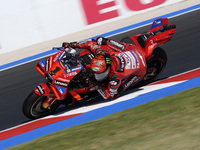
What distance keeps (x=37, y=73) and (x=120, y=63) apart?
11.5 ft

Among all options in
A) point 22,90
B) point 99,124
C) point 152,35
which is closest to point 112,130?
point 99,124

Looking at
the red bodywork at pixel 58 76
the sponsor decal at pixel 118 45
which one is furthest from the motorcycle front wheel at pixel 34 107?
the sponsor decal at pixel 118 45

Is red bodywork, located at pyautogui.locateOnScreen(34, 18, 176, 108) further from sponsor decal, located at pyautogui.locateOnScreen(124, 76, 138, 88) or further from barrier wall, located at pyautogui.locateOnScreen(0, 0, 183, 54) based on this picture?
barrier wall, located at pyautogui.locateOnScreen(0, 0, 183, 54)

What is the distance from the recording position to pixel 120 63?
6004mm

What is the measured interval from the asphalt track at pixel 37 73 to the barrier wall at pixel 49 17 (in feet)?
3.95

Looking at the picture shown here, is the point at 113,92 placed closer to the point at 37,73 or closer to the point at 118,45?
the point at 118,45

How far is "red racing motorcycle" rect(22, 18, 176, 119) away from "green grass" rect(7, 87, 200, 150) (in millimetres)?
801

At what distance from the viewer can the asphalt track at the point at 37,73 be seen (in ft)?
23.5

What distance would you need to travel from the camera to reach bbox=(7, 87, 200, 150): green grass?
4.12 meters

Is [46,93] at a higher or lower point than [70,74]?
lower

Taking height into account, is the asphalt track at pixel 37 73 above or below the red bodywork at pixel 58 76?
below

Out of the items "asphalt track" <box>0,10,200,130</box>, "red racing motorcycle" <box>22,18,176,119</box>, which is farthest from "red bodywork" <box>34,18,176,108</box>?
"asphalt track" <box>0,10,200,130</box>

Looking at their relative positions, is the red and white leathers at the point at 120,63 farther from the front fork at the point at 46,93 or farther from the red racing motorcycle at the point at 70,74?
the front fork at the point at 46,93

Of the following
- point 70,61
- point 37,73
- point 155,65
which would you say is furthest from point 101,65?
point 37,73
